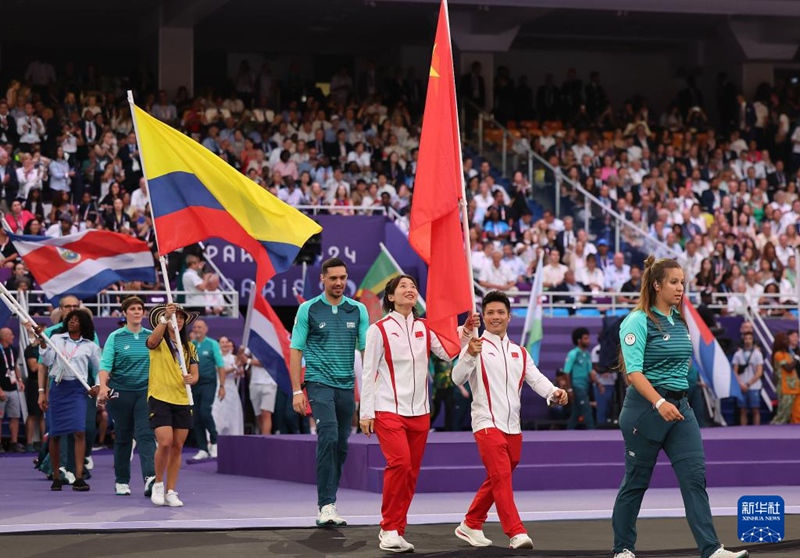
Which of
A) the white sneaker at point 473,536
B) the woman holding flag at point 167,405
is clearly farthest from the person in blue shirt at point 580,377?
the white sneaker at point 473,536

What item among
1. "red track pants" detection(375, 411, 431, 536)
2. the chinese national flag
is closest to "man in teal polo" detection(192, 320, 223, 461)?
the chinese national flag

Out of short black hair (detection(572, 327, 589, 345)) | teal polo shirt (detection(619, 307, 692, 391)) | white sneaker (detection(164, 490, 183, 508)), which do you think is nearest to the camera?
teal polo shirt (detection(619, 307, 692, 391))

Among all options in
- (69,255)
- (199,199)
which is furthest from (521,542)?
(69,255)

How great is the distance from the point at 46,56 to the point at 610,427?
69.6 feet

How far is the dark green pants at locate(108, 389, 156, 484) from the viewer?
13859 mm

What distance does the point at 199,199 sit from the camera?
12852mm

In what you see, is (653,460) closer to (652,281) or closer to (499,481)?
(652,281)

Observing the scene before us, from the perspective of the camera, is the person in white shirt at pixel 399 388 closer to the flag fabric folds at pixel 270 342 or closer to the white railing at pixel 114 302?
the flag fabric folds at pixel 270 342

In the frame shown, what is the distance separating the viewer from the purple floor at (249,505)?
37.6 feet

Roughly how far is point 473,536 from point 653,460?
1.77 metres

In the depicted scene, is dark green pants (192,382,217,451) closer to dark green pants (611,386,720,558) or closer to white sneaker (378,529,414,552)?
white sneaker (378,529,414,552)

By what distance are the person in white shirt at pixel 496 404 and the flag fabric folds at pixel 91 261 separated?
6.73m

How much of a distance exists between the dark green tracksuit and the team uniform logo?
29.6 feet

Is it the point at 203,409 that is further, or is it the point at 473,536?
the point at 203,409
